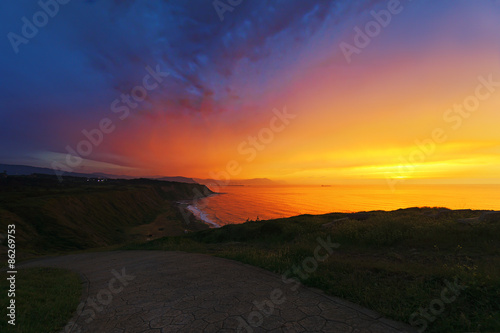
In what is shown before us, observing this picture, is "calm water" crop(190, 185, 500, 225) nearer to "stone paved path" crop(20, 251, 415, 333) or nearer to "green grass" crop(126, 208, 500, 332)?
"green grass" crop(126, 208, 500, 332)

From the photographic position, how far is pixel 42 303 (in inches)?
228

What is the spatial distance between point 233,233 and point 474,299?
697 inches

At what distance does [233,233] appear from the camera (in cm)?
2059

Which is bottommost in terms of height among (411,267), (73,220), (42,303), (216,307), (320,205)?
(411,267)

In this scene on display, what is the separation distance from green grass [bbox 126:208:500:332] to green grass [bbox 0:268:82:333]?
5.74 meters

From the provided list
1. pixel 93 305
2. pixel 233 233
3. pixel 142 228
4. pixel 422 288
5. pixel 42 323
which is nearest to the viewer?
pixel 42 323

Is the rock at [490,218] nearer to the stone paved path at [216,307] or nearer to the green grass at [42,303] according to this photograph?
the stone paved path at [216,307]

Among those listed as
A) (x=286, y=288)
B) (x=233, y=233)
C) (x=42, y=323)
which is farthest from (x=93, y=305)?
(x=233, y=233)

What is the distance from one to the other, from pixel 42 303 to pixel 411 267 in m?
10.9

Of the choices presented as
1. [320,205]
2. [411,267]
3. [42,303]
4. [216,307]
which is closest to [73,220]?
[42,303]

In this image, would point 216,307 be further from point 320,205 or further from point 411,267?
point 320,205

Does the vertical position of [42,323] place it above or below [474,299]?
above

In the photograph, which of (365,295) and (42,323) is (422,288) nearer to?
(365,295)

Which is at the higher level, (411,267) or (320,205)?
(320,205)
